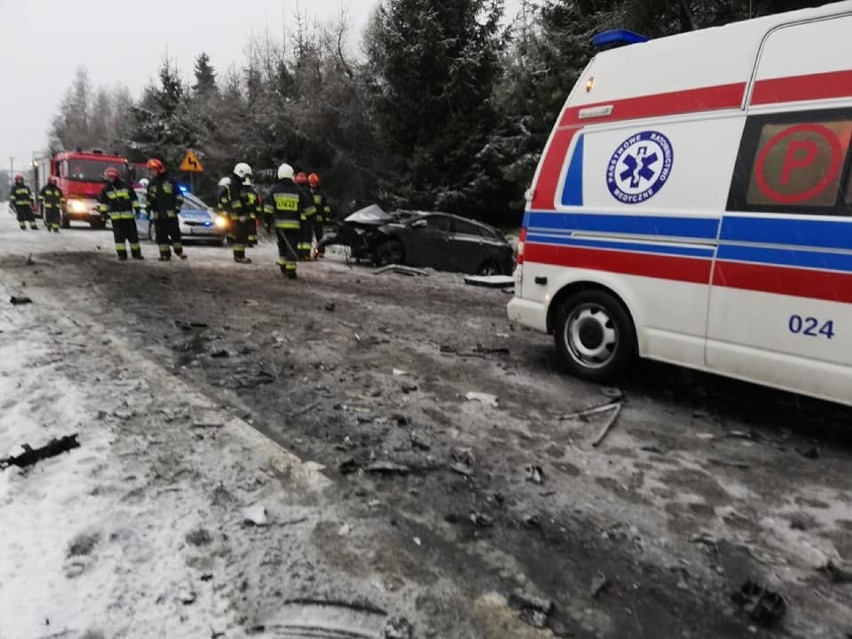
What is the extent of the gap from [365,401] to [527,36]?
13.4 metres

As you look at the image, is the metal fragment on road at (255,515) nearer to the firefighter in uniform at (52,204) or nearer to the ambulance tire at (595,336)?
the ambulance tire at (595,336)

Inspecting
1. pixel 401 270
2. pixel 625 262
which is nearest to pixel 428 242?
pixel 401 270

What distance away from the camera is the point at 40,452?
10.7ft

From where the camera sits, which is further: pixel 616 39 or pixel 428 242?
pixel 428 242

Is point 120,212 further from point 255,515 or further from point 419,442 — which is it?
point 255,515

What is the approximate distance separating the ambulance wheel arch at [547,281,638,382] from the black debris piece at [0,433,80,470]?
3732mm

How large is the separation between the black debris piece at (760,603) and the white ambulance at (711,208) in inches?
68.5

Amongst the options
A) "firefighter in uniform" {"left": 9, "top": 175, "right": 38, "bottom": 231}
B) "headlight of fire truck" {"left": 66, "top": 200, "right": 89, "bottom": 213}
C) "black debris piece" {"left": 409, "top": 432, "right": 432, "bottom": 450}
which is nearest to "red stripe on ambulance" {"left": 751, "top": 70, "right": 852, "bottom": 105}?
"black debris piece" {"left": 409, "top": 432, "right": 432, "bottom": 450}

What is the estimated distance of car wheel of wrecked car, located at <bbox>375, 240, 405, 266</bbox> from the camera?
13164mm

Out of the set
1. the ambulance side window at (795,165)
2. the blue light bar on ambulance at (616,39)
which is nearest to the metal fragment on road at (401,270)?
the blue light bar on ambulance at (616,39)

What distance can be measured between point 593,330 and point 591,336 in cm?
6

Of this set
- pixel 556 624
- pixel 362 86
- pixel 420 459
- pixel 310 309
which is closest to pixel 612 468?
pixel 420 459

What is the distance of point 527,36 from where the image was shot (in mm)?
Result: 14867

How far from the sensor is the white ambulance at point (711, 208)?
11.6ft
